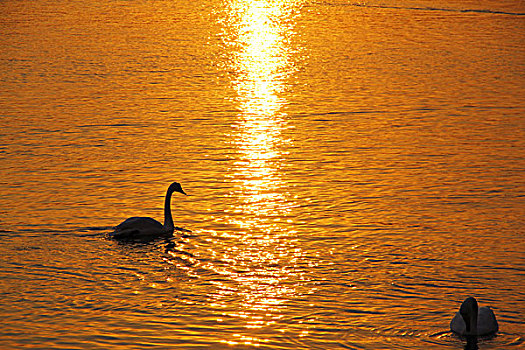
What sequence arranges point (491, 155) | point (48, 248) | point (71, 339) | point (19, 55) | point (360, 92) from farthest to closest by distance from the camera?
point (19, 55) → point (360, 92) → point (491, 155) → point (48, 248) → point (71, 339)

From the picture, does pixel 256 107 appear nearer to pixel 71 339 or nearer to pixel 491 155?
pixel 491 155

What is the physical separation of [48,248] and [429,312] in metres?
5.93

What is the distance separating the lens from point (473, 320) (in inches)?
417

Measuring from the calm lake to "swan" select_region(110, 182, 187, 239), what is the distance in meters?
0.22

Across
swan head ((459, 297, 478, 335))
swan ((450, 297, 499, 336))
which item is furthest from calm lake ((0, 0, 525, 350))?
swan head ((459, 297, 478, 335))

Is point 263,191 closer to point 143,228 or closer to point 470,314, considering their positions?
point 143,228

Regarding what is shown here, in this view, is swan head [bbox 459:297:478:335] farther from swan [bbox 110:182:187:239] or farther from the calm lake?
swan [bbox 110:182:187:239]

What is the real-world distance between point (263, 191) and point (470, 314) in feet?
22.6

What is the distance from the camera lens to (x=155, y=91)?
2608 cm

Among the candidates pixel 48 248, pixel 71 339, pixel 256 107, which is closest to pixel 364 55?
pixel 256 107

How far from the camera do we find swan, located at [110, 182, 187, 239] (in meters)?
14.1

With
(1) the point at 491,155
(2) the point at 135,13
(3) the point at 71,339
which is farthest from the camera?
(2) the point at 135,13

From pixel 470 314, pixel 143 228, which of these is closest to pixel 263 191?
pixel 143 228

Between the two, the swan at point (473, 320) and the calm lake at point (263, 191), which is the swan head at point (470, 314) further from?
the calm lake at point (263, 191)
